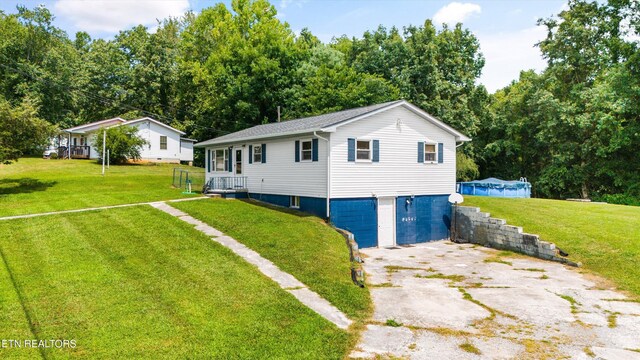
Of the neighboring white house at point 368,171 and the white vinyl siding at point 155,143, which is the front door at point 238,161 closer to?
the neighboring white house at point 368,171

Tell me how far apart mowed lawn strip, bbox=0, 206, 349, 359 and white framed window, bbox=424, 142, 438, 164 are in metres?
11.5

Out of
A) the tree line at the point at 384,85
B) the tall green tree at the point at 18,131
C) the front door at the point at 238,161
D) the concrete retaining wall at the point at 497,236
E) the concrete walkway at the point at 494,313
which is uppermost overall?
the tree line at the point at 384,85

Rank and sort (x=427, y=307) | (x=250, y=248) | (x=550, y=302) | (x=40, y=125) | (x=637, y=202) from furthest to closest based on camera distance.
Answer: (x=637, y=202) → (x=40, y=125) → (x=250, y=248) → (x=550, y=302) → (x=427, y=307)

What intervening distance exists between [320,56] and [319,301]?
114 ft

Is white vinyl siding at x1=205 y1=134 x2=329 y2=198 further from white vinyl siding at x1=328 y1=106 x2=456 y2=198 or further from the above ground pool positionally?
the above ground pool

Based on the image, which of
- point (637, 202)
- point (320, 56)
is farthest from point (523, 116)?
point (320, 56)

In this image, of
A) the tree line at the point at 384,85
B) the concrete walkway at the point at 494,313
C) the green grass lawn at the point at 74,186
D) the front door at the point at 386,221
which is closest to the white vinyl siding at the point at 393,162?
the front door at the point at 386,221

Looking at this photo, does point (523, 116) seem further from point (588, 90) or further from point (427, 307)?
point (427, 307)

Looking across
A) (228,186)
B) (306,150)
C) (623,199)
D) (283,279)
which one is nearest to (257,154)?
(228,186)

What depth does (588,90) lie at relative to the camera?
33312mm

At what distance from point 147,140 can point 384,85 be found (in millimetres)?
23601

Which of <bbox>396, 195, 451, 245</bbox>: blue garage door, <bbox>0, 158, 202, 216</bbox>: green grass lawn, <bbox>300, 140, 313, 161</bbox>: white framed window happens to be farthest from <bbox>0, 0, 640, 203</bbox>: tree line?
<bbox>396, 195, 451, 245</bbox>: blue garage door

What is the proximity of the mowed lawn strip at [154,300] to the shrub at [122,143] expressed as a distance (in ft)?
79.6

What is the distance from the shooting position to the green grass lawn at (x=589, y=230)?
13820 millimetres
